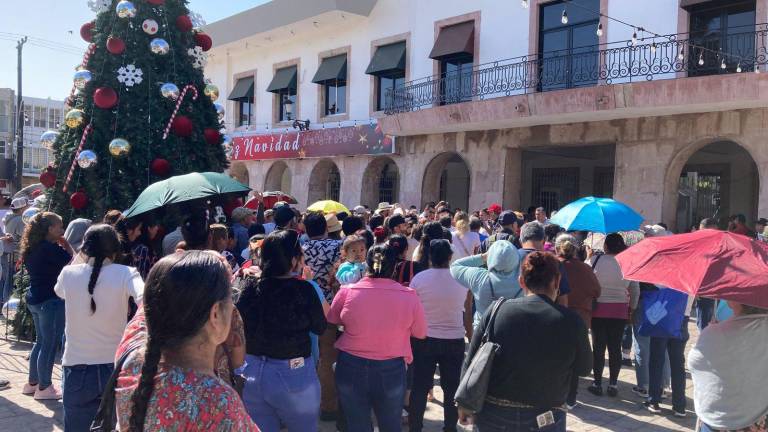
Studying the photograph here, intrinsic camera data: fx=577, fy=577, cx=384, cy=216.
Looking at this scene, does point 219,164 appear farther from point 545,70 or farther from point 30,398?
point 545,70

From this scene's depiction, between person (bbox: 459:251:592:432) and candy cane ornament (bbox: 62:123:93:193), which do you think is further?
candy cane ornament (bbox: 62:123:93:193)

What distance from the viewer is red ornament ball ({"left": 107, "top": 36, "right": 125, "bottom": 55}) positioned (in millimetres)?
7047

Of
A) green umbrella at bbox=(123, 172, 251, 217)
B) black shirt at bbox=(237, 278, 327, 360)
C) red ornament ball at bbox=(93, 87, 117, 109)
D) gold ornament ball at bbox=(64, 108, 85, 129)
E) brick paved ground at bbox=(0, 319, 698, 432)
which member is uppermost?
red ornament ball at bbox=(93, 87, 117, 109)

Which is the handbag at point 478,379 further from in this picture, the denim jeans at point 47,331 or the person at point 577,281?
the denim jeans at point 47,331

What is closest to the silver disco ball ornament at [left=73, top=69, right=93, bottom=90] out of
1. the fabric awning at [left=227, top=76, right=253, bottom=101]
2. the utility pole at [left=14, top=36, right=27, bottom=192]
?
the fabric awning at [left=227, top=76, right=253, bottom=101]

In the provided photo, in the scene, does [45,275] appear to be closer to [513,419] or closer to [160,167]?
[160,167]

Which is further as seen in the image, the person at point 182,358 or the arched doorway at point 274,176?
the arched doorway at point 274,176

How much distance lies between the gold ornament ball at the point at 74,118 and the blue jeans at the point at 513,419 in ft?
20.1

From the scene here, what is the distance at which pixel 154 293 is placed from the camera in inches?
64.5

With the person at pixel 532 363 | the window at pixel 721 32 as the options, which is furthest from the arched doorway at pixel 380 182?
the person at pixel 532 363

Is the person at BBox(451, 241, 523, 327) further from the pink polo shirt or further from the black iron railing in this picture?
the black iron railing

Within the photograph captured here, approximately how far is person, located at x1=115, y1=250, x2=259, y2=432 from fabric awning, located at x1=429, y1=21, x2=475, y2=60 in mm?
14582

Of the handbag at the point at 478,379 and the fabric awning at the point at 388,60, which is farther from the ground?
the fabric awning at the point at 388,60

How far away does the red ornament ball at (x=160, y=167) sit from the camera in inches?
277
